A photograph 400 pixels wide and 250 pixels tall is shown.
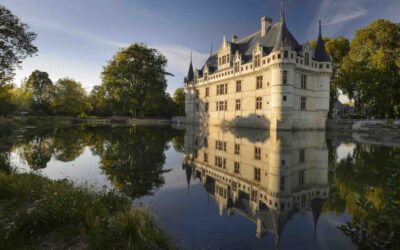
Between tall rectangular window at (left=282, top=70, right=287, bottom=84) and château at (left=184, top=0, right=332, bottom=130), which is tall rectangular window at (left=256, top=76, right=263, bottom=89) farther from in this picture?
tall rectangular window at (left=282, top=70, right=287, bottom=84)

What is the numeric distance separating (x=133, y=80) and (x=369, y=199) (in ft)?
163

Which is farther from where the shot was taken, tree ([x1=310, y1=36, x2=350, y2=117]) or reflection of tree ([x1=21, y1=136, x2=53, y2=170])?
tree ([x1=310, y1=36, x2=350, y2=117])

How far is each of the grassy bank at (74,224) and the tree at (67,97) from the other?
184 feet

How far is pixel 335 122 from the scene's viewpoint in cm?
3316

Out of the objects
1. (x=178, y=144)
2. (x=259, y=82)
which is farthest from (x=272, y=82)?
(x=178, y=144)

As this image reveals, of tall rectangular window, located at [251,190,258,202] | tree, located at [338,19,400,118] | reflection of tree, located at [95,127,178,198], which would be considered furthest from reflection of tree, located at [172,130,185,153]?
tree, located at [338,19,400,118]

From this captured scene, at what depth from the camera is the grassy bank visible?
3.51 m

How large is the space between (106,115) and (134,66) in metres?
24.0

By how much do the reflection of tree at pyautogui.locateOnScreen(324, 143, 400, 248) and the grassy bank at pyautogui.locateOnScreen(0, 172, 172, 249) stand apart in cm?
284

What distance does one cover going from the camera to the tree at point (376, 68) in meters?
33.0

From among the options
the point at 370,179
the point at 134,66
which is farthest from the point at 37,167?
the point at 134,66

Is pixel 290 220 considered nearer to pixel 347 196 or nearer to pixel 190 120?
pixel 347 196

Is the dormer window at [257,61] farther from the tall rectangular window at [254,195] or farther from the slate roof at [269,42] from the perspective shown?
the tall rectangular window at [254,195]

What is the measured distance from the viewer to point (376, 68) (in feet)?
110
